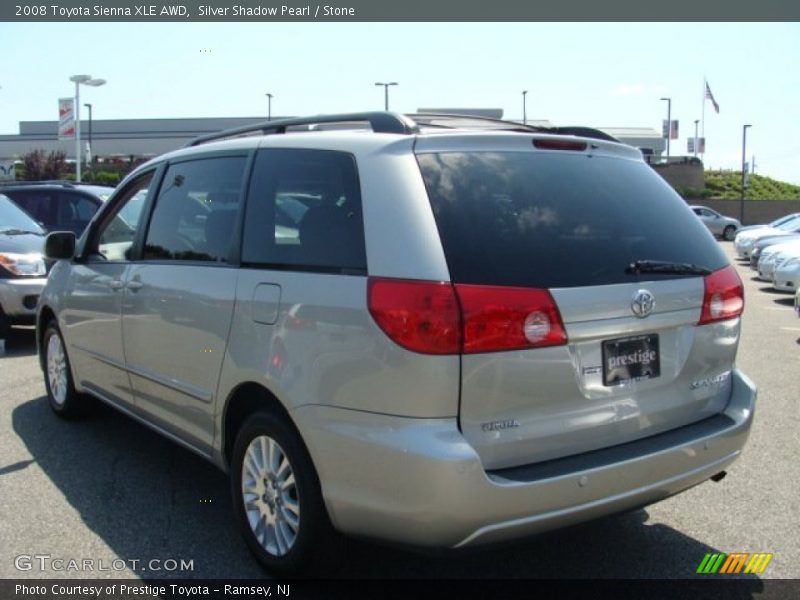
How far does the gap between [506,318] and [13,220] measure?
28.8 ft

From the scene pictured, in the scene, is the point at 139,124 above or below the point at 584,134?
above

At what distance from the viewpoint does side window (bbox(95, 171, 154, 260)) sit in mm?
4781

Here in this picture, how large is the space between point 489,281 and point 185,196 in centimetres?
215

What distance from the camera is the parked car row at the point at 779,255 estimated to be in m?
14.0

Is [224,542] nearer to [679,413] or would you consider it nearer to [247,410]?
[247,410]

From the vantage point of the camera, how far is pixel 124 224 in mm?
5129

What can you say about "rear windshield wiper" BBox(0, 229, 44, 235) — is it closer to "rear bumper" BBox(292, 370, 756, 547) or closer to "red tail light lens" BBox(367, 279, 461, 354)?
"rear bumper" BBox(292, 370, 756, 547)

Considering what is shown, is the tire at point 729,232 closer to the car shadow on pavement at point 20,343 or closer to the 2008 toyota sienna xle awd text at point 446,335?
the car shadow on pavement at point 20,343

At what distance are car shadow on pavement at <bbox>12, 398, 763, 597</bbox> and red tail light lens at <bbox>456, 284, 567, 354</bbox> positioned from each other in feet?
2.38

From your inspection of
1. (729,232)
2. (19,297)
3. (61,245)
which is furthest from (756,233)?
(61,245)

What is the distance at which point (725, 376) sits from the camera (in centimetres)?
355

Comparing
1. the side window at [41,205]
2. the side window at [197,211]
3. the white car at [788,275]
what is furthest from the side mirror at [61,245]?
the white car at [788,275]

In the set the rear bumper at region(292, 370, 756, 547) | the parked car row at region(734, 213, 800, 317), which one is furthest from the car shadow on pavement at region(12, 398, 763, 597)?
the parked car row at region(734, 213, 800, 317)

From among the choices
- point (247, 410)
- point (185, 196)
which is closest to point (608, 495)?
point (247, 410)
